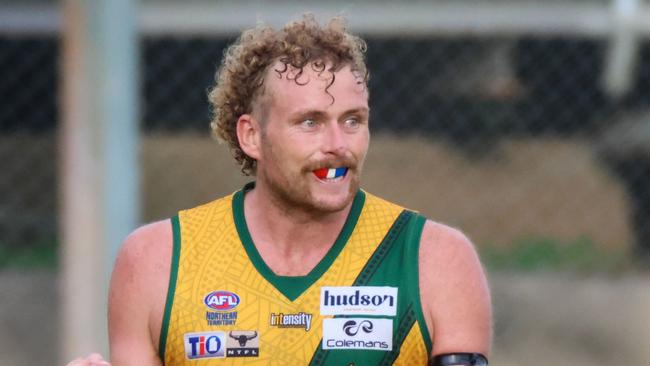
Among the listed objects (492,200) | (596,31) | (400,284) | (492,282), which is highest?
(596,31)

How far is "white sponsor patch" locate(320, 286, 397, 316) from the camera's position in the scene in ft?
10.6

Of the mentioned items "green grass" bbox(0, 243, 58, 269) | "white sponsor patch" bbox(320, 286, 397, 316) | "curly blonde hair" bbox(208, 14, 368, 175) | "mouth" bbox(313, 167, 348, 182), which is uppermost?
"curly blonde hair" bbox(208, 14, 368, 175)

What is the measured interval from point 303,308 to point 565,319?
245 centimetres

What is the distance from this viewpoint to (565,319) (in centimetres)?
545

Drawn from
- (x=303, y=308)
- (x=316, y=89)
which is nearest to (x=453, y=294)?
(x=303, y=308)

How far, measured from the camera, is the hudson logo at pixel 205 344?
3248mm

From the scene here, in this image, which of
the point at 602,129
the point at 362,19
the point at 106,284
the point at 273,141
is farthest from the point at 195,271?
the point at 602,129

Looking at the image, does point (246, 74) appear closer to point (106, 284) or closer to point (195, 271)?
point (195, 271)

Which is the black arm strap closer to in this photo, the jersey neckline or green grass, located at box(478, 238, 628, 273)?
the jersey neckline

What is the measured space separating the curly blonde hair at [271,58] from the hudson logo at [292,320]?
48cm

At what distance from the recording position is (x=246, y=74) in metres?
3.38

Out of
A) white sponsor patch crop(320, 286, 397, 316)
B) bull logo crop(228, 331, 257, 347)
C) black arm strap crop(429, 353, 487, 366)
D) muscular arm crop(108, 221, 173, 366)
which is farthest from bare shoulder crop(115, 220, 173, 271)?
black arm strap crop(429, 353, 487, 366)

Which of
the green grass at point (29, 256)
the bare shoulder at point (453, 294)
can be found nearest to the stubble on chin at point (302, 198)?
the bare shoulder at point (453, 294)

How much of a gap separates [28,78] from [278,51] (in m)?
2.52
